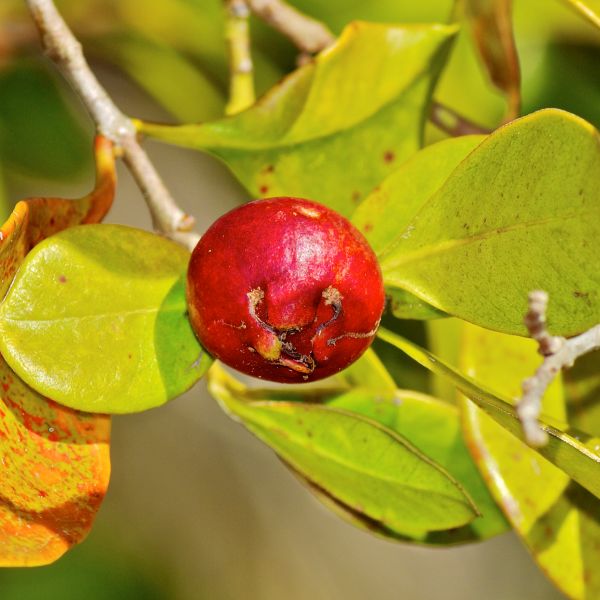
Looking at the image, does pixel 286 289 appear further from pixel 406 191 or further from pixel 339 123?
pixel 339 123

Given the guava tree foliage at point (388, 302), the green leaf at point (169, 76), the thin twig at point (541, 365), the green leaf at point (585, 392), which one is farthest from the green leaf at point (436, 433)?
the green leaf at point (169, 76)

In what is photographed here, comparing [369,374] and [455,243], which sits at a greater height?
[455,243]

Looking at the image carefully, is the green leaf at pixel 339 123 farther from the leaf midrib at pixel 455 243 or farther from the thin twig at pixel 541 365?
the thin twig at pixel 541 365

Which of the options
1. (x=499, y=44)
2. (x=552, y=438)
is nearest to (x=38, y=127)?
(x=499, y=44)

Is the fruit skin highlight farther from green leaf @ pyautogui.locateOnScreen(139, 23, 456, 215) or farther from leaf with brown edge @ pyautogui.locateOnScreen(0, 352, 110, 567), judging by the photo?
green leaf @ pyautogui.locateOnScreen(139, 23, 456, 215)

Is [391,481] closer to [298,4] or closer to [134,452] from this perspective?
[298,4]

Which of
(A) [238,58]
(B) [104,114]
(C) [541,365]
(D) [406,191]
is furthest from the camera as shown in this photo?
(A) [238,58]
